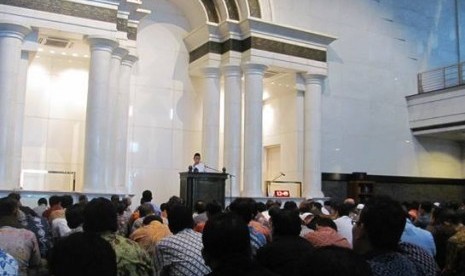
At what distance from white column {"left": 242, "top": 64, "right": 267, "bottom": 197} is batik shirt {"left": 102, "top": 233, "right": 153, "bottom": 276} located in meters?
10.3

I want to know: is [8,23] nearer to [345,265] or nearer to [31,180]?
Answer: [31,180]

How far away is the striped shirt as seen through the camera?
350 cm

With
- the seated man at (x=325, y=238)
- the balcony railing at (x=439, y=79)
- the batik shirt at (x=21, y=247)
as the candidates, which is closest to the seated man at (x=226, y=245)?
the seated man at (x=325, y=238)

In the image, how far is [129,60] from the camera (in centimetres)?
1316

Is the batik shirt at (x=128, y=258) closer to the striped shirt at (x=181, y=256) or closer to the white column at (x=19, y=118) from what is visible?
the striped shirt at (x=181, y=256)

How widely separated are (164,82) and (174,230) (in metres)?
11.4

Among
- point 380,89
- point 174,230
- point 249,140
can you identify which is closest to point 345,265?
point 174,230

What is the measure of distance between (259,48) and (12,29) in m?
6.13

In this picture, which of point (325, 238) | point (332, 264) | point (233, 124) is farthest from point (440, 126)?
point (332, 264)

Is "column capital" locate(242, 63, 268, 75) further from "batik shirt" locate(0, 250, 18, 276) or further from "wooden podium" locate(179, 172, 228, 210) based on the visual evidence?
"batik shirt" locate(0, 250, 18, 276)

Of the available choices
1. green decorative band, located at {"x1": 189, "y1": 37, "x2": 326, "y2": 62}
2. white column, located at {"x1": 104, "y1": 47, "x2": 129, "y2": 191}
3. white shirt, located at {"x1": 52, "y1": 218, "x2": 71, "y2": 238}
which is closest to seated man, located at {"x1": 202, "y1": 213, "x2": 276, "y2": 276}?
white shirt, located at {"x1": 52, "y1": 218, "x2": 71, "y2": 238}

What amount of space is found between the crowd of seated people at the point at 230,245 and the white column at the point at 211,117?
27.5 ft

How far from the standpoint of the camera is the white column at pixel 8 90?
10.7 meters

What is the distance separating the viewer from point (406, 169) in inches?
666
